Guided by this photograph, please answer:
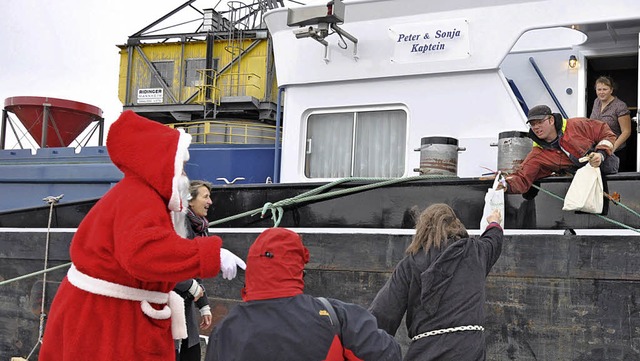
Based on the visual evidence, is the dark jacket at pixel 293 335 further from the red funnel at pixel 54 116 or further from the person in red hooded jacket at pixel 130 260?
the red funnel at pixel 54 116

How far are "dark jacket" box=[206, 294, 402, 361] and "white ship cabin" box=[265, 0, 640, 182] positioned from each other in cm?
357

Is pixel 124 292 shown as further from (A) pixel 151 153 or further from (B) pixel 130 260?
(A) pixel 151 153

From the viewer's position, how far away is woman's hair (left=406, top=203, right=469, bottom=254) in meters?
3.59

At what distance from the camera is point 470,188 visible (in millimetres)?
5523

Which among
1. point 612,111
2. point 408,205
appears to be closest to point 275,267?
point 408,205

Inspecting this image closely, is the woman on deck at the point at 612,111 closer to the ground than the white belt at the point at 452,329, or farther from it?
farther from it

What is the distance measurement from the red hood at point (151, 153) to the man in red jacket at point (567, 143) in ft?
9.49

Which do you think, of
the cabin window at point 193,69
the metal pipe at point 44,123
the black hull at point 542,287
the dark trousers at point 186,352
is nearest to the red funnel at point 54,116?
the metal pipe at point 44,123

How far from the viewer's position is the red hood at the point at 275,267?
2818mm

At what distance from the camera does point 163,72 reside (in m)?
20.8

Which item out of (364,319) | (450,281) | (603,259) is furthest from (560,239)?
(364,319)

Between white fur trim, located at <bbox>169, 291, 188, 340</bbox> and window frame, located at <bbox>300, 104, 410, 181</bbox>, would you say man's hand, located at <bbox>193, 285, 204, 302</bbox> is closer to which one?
white fur trim, located at <bbox>169, 291, 188, 340</bbox>

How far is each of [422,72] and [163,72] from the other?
15222mm

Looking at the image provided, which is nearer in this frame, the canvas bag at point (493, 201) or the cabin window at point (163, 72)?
the canvas bag at point (493, 201)
